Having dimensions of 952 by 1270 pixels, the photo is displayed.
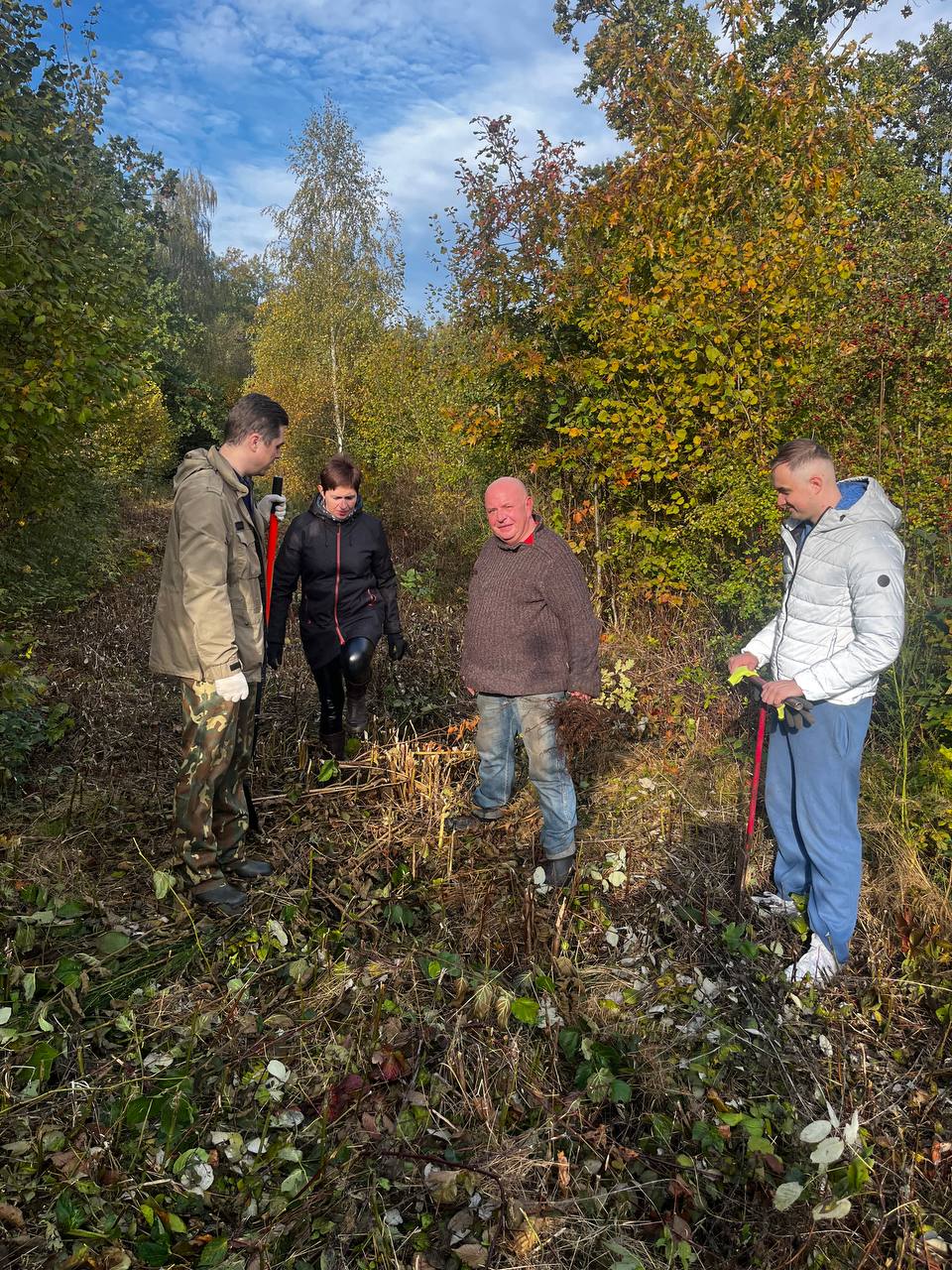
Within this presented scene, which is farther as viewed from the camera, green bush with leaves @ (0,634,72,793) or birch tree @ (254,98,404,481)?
birch tree @ (254,98,404,481)

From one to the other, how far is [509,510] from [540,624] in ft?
1.67

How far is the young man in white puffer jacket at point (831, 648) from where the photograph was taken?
2.57 meters

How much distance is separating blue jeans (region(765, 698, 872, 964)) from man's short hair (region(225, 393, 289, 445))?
2.35m

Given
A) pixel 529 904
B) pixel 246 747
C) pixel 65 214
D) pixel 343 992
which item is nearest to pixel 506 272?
pixel 65 214

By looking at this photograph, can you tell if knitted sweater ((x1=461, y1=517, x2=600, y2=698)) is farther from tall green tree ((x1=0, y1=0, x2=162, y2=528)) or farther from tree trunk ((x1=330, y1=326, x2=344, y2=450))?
tree trunk ((x1=330, y1=326, x2=344, y2=450))

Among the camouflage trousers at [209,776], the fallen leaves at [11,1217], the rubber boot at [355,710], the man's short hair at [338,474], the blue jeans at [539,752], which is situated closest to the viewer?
the fallen leaves at [11,1217]

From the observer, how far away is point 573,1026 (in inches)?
102

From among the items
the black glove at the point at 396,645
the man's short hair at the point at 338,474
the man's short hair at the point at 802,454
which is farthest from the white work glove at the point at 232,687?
the man's short hair at the point at 802,454

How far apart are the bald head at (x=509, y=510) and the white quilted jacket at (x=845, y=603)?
41.3 inches

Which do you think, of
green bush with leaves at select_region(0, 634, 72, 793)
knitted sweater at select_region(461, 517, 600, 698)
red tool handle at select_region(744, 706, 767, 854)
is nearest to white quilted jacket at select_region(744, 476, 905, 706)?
red tool handle at select_region(744, 706, 767, 854)

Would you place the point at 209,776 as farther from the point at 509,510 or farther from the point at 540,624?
the point at 509,510

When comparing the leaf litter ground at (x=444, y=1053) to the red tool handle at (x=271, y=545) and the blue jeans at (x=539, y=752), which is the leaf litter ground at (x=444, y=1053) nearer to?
the blue jeans at (x=539, y=752)

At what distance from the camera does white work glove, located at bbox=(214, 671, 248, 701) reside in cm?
294

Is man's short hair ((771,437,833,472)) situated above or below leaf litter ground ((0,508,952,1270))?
above
